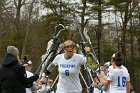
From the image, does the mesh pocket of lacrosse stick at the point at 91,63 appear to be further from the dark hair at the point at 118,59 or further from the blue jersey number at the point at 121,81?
the dark hair at the point at 118,59

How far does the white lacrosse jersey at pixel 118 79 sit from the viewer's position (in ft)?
29.2

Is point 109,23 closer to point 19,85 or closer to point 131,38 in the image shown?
point 131,38

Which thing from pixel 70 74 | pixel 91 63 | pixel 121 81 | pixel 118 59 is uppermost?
pixel 118 59

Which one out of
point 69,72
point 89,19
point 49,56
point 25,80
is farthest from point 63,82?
point 89,19

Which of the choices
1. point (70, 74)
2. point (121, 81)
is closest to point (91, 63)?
point (121, 81)

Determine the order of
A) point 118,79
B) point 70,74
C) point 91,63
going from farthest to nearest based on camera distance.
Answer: point 91,63 → point 118,79 → point 70,74

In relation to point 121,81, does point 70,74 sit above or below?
above

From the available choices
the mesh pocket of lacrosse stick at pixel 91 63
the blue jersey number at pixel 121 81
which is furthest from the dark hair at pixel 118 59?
the mesh pocket of lacrosse stick at pixel 91 63

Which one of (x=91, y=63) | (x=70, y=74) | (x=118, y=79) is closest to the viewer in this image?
(x=70, y=74)

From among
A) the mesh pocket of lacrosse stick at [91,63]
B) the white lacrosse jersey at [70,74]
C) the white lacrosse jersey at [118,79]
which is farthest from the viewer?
the mesh pocket of lacrosse stick at [91,63]

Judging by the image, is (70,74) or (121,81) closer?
(70,74)

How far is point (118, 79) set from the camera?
895 centimetres

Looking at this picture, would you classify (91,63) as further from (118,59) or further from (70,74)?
(70,74)

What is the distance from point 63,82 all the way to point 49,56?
2.41 metres
